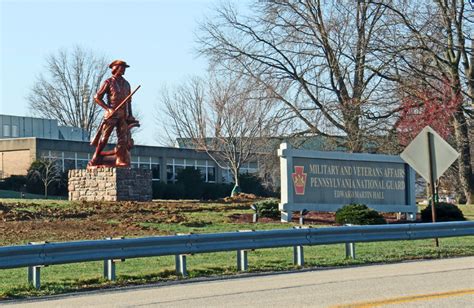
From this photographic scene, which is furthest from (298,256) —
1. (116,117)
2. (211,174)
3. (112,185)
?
(211,174)

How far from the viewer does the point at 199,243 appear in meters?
15.9

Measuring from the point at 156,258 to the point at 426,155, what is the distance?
6.43 meters

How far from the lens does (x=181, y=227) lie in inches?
996

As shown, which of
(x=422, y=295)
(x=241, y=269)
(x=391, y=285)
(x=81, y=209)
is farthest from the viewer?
(x=81, y=209)

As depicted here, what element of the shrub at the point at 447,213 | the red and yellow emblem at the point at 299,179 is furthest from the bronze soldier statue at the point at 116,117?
the shrub at the point at 447,213

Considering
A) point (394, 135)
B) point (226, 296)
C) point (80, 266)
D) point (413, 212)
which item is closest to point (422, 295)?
point (226, 296)

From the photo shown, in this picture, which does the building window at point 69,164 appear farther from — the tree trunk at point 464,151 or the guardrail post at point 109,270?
the guardrail post at point 109,270

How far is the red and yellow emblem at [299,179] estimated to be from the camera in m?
28.9

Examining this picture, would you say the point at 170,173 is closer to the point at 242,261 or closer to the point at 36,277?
the point at 242,261

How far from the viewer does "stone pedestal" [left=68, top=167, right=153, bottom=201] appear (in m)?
36.2

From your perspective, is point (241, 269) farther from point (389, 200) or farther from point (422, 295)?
point (389, 200)

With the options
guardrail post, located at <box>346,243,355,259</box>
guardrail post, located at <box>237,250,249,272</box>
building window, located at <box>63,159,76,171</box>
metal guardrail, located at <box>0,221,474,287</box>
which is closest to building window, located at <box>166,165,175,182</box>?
building window, located at <box>63,159,76,171</box>

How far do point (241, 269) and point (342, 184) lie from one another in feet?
47.0

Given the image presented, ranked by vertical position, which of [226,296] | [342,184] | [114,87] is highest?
[114,87]
